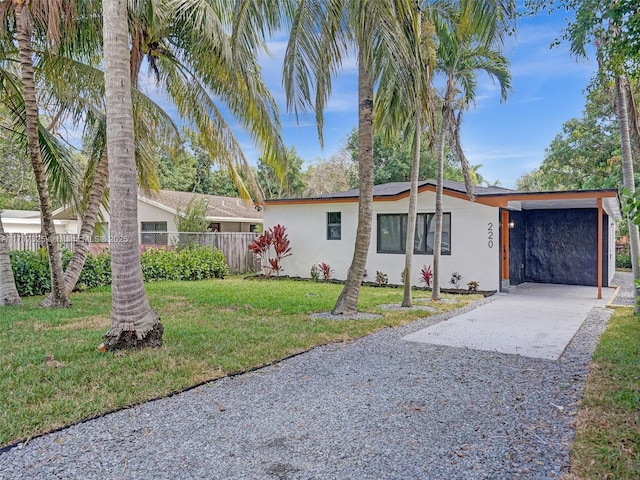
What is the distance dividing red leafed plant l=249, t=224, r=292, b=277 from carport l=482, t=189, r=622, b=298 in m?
6.76

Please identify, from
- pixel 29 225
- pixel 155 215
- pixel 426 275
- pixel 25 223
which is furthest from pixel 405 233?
pixel 29 225

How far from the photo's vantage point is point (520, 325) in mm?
7375

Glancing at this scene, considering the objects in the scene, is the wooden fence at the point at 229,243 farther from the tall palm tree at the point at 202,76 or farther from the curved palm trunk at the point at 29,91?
the curved palm trunk at the point at 29,91

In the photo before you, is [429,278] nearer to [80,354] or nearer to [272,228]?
[272,228]

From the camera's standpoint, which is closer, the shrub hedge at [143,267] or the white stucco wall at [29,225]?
the shrub hedge at [143,267]

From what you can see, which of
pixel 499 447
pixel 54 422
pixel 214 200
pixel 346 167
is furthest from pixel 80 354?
pixel 346 167

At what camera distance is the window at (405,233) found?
12312 millimetres

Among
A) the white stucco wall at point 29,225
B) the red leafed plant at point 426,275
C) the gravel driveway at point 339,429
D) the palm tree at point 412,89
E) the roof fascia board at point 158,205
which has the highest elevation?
the palm tree at point 412,89

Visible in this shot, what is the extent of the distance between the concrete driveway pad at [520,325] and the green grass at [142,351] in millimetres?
832

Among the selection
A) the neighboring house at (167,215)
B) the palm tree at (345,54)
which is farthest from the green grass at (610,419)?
the neighboring house at (167,215)

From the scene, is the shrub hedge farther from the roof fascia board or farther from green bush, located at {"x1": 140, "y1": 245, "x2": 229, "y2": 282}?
the roof fascia board

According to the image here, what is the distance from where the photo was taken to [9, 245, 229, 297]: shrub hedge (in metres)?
10.3

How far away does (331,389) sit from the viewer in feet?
14.1

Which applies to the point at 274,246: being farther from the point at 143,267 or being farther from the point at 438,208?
the point at 438,208
